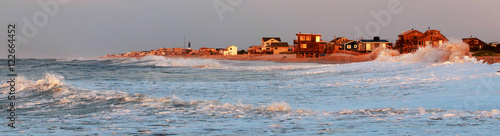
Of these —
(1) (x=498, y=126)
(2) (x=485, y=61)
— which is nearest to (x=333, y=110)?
(1) (x=498, y=126)

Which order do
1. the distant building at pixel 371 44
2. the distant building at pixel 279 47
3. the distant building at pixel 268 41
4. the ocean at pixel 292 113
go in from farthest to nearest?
the distant building at pixel 268 41 < the distant building at pixel 279 47 < the distant building at pixel 371 44 < the ocean at pixel 292 113

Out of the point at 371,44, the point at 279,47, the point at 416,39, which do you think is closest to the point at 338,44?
the point at 371,44

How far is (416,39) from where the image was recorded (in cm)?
6869

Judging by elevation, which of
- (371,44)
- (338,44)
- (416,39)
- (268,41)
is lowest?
(371,44)

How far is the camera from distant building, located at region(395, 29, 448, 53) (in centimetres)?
6706

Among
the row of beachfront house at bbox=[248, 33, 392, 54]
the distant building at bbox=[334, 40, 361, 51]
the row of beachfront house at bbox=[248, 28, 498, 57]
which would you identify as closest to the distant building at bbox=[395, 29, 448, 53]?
the row of beachfront house at bbox=[248, 28, 498, 57]

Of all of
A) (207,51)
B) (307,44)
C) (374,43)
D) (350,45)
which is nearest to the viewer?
(307,44)

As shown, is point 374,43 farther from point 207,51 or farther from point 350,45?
point 207,51

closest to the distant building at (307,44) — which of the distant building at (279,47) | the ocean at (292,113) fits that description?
the distant building at (279,47)

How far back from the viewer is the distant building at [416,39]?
67.1 m

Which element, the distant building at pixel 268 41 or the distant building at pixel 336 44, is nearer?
the distant building at pixel 336 44

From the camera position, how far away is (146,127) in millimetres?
6379

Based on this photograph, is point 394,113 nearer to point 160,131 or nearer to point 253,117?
point 253,117

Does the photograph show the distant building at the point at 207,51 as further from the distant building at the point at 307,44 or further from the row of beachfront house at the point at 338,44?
the distant building at the point at 307,44
